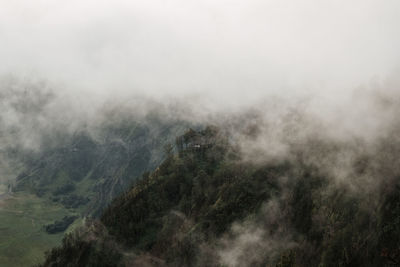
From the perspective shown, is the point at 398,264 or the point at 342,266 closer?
the point at 398,264

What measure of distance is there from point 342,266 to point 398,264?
3344cm

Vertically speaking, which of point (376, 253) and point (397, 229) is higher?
point (397, 229)

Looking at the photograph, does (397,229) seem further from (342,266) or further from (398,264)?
(342,266)

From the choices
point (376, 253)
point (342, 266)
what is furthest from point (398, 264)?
point (342, 266)

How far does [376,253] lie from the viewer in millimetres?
196750

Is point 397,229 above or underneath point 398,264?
above

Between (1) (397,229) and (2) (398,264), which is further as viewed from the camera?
(1) (397,229)

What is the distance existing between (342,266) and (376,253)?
22186 mm

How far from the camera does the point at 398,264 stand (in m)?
176

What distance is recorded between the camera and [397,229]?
197 metres

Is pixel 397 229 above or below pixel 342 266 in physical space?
above

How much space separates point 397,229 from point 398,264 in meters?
27.8

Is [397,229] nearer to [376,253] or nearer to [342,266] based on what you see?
[376,253]
